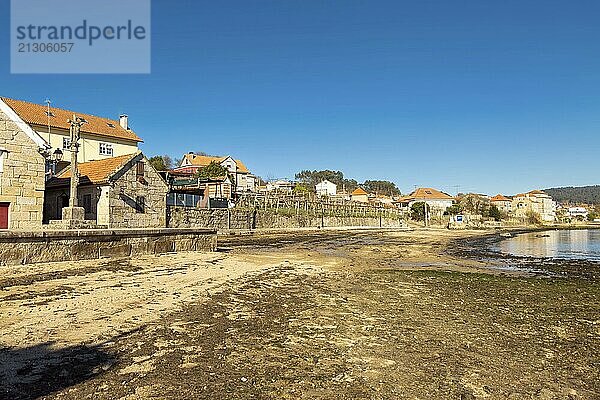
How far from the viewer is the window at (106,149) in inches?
1733

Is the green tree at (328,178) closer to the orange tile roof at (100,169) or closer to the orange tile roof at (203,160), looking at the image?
the orange tile roof at (203,160)

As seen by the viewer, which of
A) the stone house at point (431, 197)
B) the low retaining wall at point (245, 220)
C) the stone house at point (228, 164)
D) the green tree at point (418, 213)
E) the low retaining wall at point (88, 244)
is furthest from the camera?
the stone house at point (431, 197)

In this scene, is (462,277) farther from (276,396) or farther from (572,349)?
(276,396)

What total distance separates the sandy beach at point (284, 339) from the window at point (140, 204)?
17.1m

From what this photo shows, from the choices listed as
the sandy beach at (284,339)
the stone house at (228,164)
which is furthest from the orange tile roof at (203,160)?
the sandy beach at (284,339)

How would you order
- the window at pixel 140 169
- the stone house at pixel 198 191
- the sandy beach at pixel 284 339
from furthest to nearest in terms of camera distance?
the stone house at pixel 198 191 → the window at pixel 140 169 → the sandy beach at pixel 284 339

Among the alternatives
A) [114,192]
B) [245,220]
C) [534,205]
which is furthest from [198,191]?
[534,205]

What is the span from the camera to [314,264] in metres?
14.9

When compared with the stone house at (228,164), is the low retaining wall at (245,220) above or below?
below

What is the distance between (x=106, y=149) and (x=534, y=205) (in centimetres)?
13219

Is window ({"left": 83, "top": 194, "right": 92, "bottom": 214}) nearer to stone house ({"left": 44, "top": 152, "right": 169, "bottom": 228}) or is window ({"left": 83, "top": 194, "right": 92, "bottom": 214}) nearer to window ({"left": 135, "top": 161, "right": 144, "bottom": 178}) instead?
stone house ({"left": 44, "top": 152, "right": 169, "bottom": 228})

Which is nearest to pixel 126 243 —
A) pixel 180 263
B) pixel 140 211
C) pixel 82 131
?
pixel 180 263

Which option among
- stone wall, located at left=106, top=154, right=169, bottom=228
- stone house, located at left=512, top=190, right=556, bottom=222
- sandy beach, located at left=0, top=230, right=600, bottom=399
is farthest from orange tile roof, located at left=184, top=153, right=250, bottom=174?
stone house, located at left=512, top=190, right=556, bottom=222

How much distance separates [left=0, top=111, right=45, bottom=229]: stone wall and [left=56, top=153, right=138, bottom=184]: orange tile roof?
497 cm
